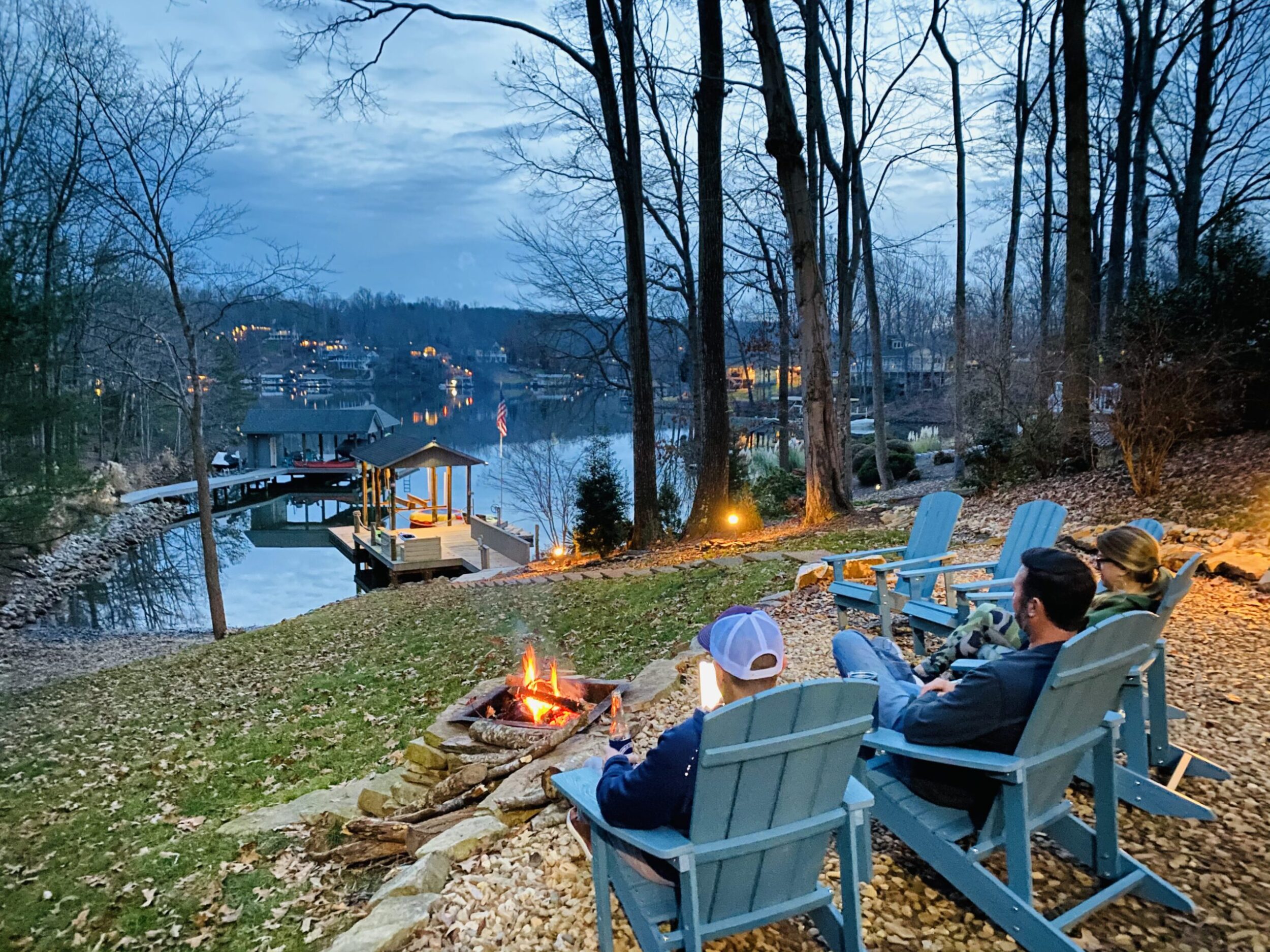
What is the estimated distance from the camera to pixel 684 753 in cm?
190

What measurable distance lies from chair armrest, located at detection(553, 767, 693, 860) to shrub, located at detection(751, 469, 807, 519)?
1306cm

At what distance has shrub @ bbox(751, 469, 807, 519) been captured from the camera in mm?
15648

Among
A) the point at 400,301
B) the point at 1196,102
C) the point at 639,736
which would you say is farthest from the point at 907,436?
the point at 400,301

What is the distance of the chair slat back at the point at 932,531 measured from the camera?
202 inches

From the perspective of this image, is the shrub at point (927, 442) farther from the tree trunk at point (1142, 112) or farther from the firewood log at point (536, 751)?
the firewood log at point (536, 751)

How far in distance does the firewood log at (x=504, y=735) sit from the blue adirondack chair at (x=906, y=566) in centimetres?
207

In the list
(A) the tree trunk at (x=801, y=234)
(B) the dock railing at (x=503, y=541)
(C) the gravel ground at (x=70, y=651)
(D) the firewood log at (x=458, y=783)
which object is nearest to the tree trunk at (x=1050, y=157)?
(A) the tree trunk at (x=801, y=234)

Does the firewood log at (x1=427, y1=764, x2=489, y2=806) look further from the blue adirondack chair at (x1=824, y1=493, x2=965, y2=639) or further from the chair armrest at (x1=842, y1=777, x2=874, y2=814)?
the blue adirondack chair at (x1=824, y1=493, x2=965, y2=639)

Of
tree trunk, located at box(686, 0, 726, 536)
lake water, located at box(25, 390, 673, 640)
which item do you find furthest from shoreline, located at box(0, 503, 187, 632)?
tree trunk, located at box(686, 0, 726, 536)

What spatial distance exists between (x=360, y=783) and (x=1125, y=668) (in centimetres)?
370

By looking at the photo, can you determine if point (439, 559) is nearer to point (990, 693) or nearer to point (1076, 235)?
point (1076, 235)

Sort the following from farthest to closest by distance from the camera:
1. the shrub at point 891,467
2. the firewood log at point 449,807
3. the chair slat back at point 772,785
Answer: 1. the shrub at point 891,467
2. the firewood log at point 449,807
3. the chair slat back at point 772,785

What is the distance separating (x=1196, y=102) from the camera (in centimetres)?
1464

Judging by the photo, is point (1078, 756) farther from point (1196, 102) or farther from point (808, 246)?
point (1196, 102)
